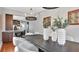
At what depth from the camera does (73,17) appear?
1.64 metres

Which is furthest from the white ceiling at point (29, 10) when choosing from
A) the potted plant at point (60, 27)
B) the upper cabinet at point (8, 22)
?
the potted plant at point (60, 27)

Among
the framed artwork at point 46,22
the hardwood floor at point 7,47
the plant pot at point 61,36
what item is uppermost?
the framed artwork at point 46,22

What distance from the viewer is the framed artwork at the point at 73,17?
1.62 m

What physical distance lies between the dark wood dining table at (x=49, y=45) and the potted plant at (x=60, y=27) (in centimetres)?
8

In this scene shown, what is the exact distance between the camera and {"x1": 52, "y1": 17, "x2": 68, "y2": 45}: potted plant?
5.50 feet

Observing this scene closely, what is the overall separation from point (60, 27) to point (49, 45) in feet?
1.13

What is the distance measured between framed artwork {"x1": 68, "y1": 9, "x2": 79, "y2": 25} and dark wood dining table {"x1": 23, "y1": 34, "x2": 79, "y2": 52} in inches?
12.4

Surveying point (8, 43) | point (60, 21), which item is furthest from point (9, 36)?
point (60, 21)

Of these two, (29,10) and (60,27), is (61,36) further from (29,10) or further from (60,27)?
(29,10)

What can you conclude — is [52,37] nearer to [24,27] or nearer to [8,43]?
[24,27]

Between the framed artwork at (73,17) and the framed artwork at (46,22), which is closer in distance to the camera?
the framed artwork at (73,17)

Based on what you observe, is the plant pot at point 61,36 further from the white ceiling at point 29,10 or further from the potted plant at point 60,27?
the white ceiling at point 29,10

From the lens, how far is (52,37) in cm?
181
